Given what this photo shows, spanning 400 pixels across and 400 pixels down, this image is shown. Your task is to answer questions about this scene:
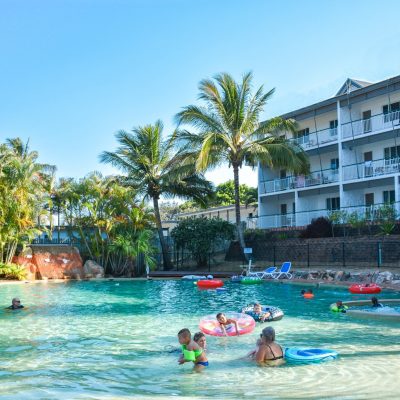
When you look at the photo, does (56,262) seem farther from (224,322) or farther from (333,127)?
(333,127)

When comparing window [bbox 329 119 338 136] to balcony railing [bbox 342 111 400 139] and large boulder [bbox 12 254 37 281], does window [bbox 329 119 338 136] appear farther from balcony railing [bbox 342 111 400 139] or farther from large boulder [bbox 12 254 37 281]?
large boulder [bbox 12 254 37 281]

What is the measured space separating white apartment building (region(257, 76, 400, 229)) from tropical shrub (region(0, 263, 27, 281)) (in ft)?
61.1

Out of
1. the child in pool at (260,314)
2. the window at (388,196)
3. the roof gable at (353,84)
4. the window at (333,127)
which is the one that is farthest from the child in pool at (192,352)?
the roof gable at (353,84)

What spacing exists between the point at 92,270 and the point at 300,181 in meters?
16.6

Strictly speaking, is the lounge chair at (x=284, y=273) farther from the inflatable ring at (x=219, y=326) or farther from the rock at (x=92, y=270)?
the inflatable ring at (x=219, y=326)

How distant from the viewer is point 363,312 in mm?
14492

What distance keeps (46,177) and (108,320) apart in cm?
2250

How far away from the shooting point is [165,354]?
1002 centimetres

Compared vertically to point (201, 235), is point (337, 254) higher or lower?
lower

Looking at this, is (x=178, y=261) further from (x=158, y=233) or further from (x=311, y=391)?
(x=311, y=391)

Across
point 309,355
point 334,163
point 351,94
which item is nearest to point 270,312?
point 309,355

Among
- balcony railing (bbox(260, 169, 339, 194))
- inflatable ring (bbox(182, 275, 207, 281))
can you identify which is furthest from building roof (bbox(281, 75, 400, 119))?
inflatable ring (bbox(182, 275, 207, 281))

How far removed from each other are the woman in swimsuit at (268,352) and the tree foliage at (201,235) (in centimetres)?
2387

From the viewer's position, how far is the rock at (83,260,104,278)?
29.8 metres
